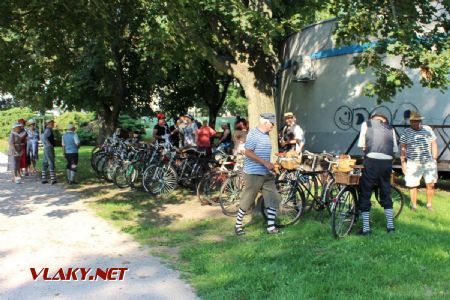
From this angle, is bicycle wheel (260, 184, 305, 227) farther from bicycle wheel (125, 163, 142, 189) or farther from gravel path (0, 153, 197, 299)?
bicycle wheel (125, 163, 142, 189)

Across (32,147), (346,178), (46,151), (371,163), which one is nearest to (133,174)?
(46,151)

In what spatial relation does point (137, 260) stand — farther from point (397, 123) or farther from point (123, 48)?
point (123, 48)

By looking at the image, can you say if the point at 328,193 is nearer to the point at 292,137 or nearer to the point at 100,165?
the point at 292,137

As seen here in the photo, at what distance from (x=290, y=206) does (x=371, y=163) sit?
1758 mm

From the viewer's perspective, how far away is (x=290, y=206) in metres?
8.45

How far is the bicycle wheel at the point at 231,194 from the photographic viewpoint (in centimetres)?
948

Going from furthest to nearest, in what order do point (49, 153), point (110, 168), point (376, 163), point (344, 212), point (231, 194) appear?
point (49, 153), point (110, 168), point (231, 194), point (344, 212), point (376, 163)

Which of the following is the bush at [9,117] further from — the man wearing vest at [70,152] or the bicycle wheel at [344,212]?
the bicycle wheel at [344,212]

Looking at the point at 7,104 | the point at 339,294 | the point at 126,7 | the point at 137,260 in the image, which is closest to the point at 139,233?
the point at 137,260

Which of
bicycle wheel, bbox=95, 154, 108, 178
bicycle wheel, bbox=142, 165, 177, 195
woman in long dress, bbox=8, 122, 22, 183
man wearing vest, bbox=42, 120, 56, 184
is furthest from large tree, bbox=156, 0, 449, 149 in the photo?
woman in long dress, bbox=8, 122, 22, 183

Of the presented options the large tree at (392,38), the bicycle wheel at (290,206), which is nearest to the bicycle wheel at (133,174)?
the bicycle wheel at (290,206)

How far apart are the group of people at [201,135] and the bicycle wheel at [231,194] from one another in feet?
5.15

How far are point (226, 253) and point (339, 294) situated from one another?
2045 mm

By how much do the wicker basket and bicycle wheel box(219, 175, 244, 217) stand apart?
8.83ft
